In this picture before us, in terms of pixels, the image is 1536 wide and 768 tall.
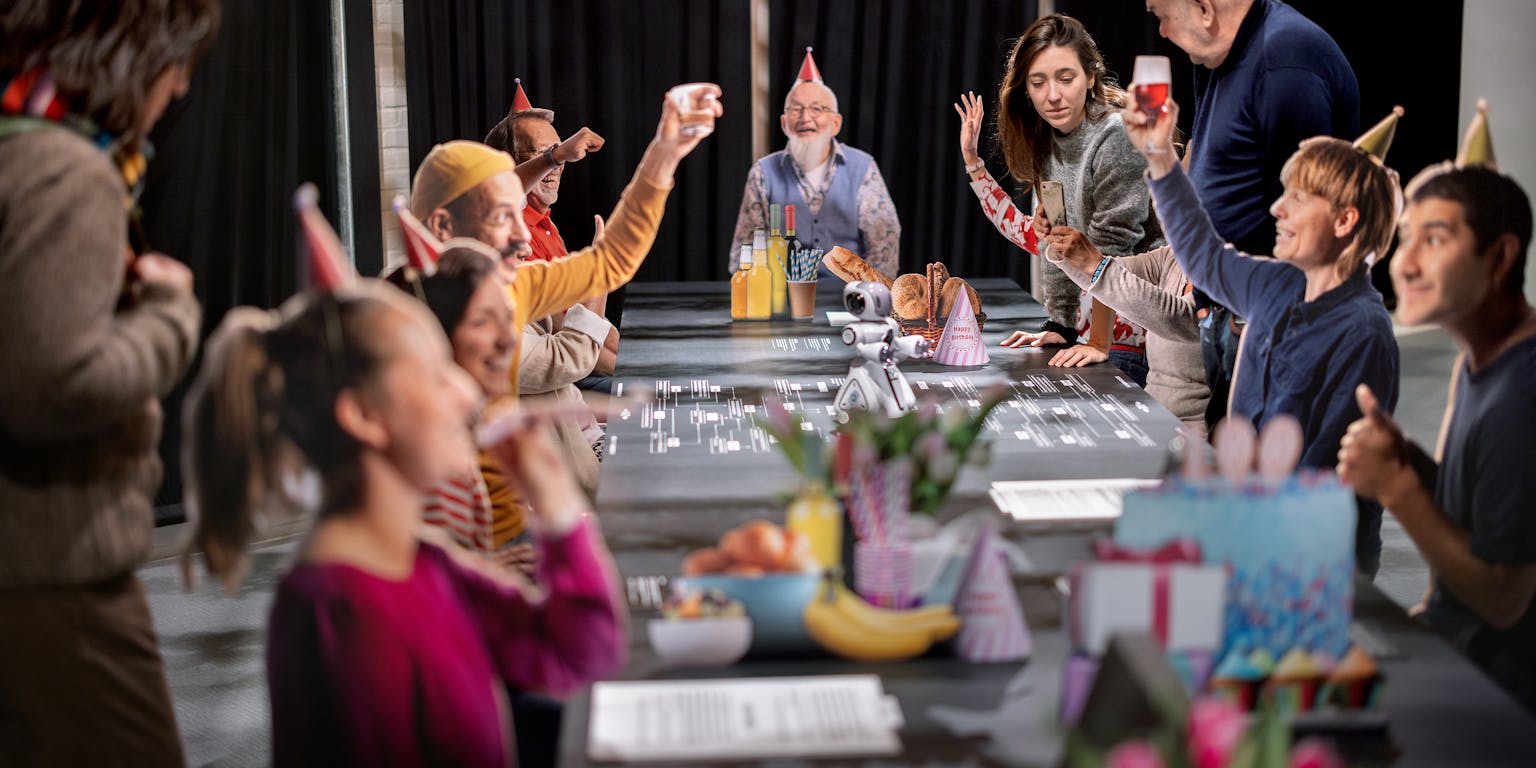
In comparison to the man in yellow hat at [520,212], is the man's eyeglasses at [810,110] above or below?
above

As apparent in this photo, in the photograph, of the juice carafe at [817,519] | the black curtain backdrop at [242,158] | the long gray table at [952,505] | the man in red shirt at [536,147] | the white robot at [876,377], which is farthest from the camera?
the black curtain backdrop at [242,158]

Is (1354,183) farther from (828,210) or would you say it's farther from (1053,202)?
(828,210)

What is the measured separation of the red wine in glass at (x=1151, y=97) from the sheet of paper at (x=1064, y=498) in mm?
643

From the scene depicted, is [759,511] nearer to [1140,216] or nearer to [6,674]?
[6,674]

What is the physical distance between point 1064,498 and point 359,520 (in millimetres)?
1275

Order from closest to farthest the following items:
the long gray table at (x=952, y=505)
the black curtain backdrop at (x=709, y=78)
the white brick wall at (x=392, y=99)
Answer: the long gray table at (x=952, y=505) < the white brick wall at (x=392, y=99) < the black curtain backdrop at (x=709, y=78)

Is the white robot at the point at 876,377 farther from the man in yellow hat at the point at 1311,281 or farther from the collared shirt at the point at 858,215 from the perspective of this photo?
the collared shirt at the point at 858,215

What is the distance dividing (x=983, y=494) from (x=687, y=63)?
4.79m

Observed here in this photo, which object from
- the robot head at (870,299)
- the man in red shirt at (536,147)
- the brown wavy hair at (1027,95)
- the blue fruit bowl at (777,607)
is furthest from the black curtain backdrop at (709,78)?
the blue fruit bowl at (777,607)

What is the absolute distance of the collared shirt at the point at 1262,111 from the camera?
314 centimetres

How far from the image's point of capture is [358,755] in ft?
4.71

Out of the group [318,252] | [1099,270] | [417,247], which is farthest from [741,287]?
[318,252]

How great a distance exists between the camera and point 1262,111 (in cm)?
318

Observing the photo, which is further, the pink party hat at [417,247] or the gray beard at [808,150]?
the gray beard at [808,150]
